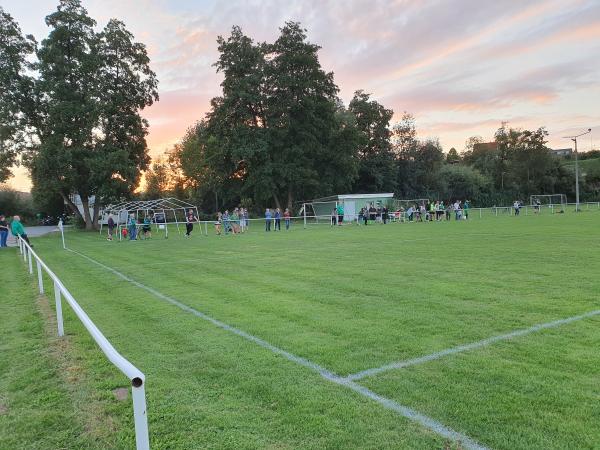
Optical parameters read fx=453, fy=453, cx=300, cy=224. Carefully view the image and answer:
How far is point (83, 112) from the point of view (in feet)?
126

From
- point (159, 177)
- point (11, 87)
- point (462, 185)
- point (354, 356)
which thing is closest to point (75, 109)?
point (11, 87)

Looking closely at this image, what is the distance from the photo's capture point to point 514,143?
79.2 m

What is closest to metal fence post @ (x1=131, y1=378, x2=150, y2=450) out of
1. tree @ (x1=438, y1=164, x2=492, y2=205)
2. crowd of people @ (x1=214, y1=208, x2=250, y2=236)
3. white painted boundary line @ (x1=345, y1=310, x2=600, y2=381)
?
white painted boundary line @ (x1=345, y1=310, x2=600, y2=381)

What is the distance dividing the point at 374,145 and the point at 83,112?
40.1 m

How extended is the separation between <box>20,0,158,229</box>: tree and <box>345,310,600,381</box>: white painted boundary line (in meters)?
37.5

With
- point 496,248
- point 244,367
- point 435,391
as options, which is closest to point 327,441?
point 435,391

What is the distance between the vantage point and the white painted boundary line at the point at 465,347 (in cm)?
449

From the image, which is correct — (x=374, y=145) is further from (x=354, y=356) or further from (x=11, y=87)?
(x=354, y=356)

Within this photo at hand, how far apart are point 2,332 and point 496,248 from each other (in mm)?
13355

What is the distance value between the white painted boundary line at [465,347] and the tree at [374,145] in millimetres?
58774

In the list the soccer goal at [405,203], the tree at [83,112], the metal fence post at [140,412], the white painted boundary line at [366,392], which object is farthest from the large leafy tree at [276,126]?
the metal fence post at [140,412]

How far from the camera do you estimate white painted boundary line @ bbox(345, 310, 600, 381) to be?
449 centimetres

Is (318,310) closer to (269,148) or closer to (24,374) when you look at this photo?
(24,374)

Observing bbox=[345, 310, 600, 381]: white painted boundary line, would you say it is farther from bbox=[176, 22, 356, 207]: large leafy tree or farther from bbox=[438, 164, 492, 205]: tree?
bbox=[438, 164, 492, 205]: tree
